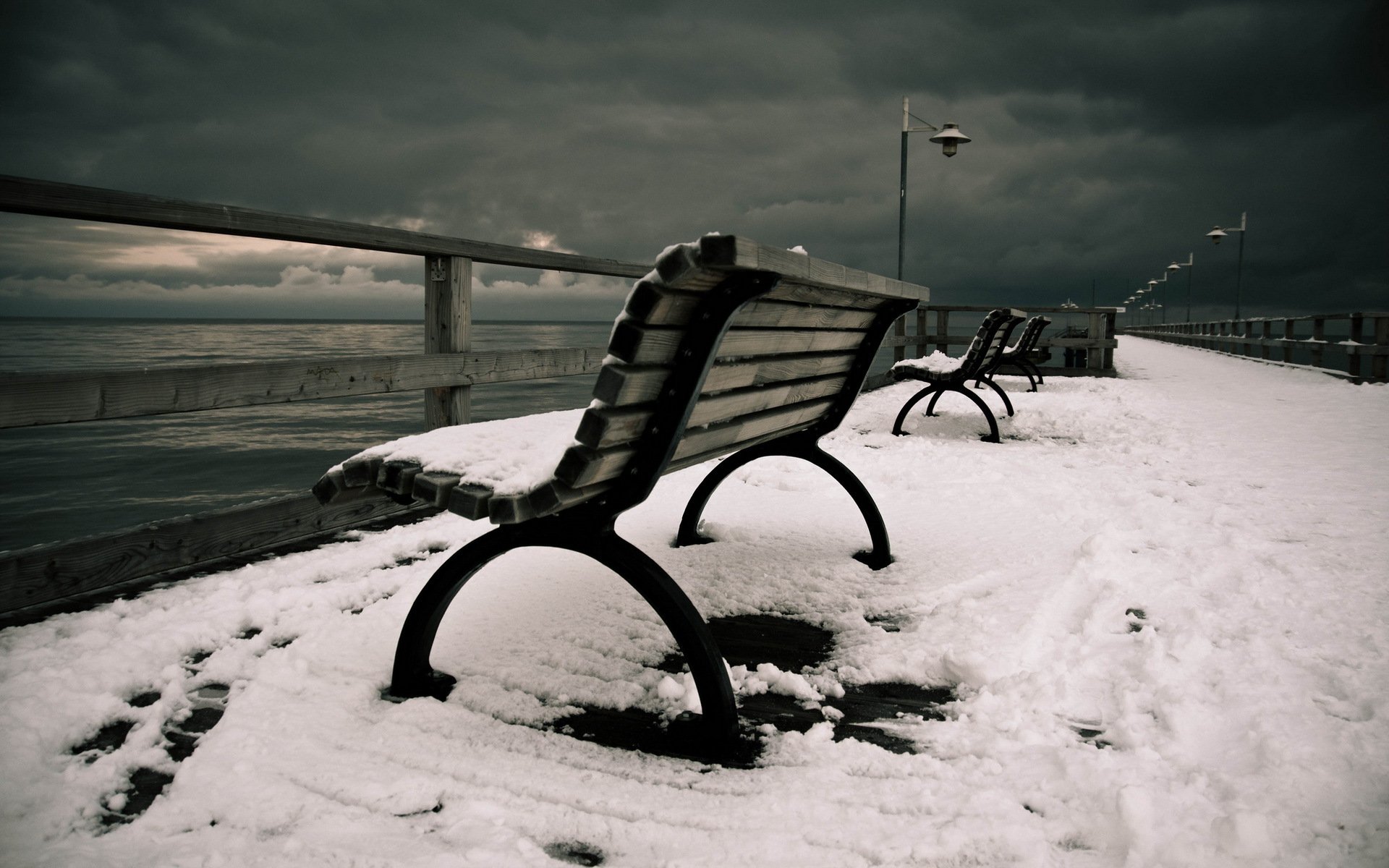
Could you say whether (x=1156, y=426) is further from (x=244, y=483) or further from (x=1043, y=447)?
(x=244, y=483)

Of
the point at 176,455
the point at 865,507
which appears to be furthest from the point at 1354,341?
the point at 176,455

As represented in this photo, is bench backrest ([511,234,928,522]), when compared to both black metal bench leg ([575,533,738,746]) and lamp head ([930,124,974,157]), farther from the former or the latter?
lamp head ([930,124,974,157])

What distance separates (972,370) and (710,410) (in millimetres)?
4940

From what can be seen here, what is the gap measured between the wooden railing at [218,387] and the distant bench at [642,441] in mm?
1029

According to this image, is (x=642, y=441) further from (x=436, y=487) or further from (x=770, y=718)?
(x=770, y=718)

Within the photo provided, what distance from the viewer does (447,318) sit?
4074 mm

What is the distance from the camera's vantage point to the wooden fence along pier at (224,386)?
7.90 ft

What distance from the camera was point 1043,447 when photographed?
19.1 ft

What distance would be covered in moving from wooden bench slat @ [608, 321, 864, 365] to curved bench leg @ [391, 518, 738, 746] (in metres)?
0.46

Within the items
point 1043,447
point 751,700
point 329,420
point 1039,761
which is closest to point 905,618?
point 751,700

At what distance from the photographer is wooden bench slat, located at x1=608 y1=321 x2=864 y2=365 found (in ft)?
5.15

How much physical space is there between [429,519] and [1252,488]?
4.33m

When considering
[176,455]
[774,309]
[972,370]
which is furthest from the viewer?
[176,455]

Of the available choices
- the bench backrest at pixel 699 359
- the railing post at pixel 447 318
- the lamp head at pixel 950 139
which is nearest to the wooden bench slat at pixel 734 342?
the bench backrest at pixel 699 359
